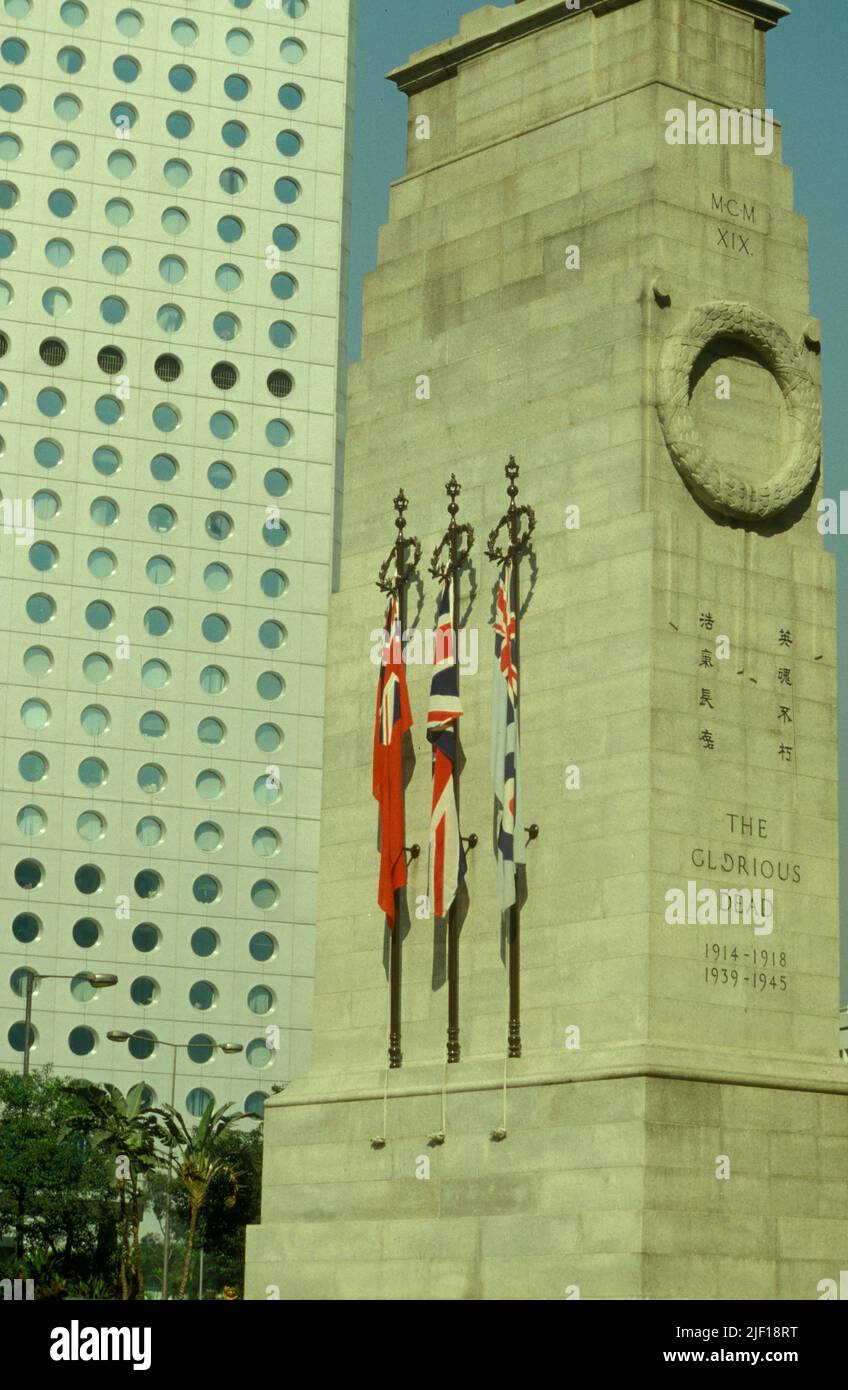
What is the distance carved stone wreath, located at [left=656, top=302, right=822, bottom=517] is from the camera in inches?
1344

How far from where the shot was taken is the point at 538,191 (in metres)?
36.7

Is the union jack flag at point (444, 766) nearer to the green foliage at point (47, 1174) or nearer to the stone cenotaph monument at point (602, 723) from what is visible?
the stone cenotaph monument at point (602, 723)

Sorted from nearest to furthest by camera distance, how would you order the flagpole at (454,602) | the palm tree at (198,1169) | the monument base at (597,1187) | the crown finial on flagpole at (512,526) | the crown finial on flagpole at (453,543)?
1. the monument base at (597,1187)
2. the flagpole at (454,602)
3. the crown finial on flagpole at (512,526)
4. the crown finial on flagpole at (453,543)
5. the palm tree at (198,1169)

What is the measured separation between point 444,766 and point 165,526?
51.7 m

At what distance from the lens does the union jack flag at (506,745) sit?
34.1 metres

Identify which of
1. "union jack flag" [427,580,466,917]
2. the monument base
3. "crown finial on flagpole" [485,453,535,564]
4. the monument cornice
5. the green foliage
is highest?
the monument cornice

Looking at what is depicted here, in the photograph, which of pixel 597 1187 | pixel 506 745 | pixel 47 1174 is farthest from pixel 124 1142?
pixel 597 1187

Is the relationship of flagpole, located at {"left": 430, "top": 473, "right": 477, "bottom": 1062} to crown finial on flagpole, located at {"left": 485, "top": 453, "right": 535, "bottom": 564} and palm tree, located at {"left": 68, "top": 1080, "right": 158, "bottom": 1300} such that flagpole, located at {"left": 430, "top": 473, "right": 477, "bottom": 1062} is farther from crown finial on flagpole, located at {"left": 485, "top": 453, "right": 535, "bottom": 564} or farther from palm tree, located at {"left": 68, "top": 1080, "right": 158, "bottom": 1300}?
palm tree, located at {"left": 68, "top": 1080, "right": 158, "bottom": 1300}

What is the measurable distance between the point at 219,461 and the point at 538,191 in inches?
2009

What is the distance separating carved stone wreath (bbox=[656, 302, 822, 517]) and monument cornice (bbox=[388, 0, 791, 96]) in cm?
493

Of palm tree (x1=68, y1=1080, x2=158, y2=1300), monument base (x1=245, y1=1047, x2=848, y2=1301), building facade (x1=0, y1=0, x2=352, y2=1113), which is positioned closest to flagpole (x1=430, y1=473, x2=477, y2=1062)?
monument base (x1=245, y1=1047, x2=848, y2=1301)

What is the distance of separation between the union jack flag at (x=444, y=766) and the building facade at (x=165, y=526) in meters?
47.0

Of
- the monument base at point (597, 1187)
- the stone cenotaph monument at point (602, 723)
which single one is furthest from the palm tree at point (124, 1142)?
the monument base at point (597, 1187)

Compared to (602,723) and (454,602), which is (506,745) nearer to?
(602,723)
